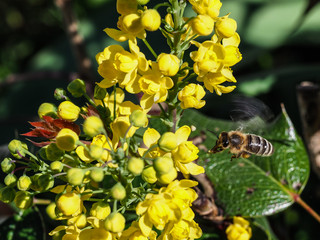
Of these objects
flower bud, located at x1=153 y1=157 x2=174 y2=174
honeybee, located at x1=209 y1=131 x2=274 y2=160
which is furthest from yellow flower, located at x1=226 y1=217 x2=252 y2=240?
flower bud, located at x1=153 y1=157 x2=174 y2=174

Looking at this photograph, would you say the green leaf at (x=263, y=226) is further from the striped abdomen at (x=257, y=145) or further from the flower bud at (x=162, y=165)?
the flower bud at (x=162, y=165)

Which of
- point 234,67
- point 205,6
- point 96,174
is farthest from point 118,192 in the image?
point 234,67

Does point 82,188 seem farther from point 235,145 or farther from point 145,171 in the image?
point 235,145

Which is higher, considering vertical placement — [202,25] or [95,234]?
[202,25]

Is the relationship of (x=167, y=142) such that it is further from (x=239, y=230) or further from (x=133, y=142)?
(x=239, y=230)

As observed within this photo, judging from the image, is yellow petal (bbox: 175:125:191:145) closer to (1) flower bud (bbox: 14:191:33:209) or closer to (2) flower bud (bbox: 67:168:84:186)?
(2) flower bud (bbox: 67:168:84:186)

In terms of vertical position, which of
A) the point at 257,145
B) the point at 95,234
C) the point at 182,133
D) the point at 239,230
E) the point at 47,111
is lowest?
the point at 239,230

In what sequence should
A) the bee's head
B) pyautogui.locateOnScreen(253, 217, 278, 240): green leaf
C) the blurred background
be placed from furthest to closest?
the blurred background → pyautogui.locateOnScreen(253, 217, 278, 240): green leaf → the bee's head
